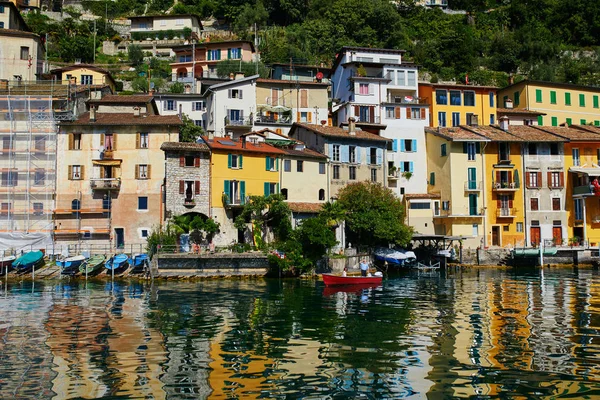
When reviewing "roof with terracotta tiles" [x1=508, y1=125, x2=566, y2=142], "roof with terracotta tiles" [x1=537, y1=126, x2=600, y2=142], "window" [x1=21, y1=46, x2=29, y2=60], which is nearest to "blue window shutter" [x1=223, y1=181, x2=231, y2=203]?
"roof with terracotta tiles" [x1=508, y1=125, x2=566, y2=142]

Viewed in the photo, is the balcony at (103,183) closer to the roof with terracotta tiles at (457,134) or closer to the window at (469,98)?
the roof with terracotta tiles at (457,134)

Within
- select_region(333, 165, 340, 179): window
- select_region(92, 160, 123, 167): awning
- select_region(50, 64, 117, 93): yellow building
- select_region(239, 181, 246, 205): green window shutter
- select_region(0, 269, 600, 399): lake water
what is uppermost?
select_region(50, 64, 117, 93): yellow building

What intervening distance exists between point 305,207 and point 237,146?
7643 millimetres

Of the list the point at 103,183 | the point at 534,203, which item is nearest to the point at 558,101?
the point at 534,203

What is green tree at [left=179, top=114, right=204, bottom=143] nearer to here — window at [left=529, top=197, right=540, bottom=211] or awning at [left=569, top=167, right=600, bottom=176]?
window at [left=529, top=197, right=540, bottom=211]

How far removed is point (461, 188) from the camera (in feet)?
195

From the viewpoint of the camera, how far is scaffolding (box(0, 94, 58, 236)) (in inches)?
2037

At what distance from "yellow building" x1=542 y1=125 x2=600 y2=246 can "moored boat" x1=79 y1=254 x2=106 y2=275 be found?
138ft

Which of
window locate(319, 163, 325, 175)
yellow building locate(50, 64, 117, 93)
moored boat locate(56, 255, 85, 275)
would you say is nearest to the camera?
moored boat locate(56, 255, 85, 275)

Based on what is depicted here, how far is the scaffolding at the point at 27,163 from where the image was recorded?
5175 cm

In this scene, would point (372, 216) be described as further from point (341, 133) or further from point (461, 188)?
point (461, 188)

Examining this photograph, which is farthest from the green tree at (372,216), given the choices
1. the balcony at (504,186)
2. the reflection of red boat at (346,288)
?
the balcony at (504,186)

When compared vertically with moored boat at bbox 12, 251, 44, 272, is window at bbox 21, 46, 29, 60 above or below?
above

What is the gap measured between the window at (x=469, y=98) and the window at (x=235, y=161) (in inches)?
1151
